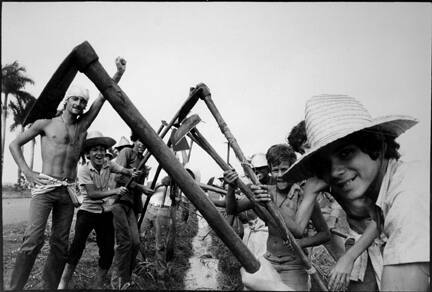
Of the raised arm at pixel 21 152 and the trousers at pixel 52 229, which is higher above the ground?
the raised arm at pixel 21 152

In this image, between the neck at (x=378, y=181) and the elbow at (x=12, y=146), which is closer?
the neck at (x=378, y=181)

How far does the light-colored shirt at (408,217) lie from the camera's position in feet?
5.41

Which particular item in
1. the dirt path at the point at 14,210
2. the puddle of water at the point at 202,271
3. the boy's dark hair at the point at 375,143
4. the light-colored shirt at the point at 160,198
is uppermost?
the boy's dark hair at the point at 375,143

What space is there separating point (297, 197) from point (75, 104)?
213 cm

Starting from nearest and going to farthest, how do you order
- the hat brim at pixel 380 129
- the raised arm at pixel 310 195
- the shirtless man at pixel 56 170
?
the hat brim at pixel 380 129 → the raised arm at pixel 310 195 → the shirtless man at pixel 56 170

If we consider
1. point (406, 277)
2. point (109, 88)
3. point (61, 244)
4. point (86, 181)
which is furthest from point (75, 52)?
point (86, 181)

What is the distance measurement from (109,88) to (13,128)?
9.29 feet

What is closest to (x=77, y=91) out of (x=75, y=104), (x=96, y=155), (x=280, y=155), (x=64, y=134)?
(x=75, y=104)

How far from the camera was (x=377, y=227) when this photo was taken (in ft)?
6.91

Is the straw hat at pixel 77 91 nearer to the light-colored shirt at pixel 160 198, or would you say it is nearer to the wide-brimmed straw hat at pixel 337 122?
the wide-brimmed straw hat at pixel 337 122

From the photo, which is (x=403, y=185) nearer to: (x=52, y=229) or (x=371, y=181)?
(x=371, y=181)

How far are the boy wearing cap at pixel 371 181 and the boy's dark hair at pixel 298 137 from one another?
124cm

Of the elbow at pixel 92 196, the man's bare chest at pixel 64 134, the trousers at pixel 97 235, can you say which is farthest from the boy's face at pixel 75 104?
the trousers at pixel 97 235

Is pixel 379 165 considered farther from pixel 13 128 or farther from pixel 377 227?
pixel 13 128
